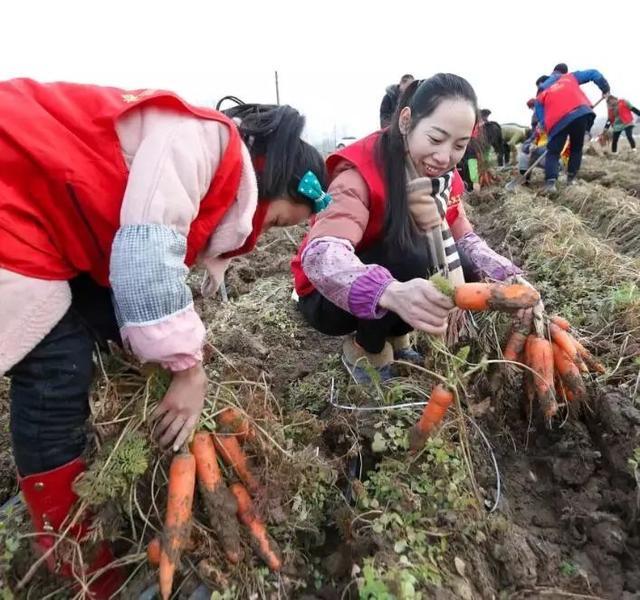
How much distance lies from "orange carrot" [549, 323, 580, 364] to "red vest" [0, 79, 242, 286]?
1304 mm

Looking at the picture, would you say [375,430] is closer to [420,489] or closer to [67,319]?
[420,489]

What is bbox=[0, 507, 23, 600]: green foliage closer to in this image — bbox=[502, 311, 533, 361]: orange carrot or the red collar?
the red collar

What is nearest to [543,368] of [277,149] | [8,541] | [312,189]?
[312,189]

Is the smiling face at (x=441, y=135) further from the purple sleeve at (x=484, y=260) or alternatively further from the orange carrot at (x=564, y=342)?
the orange carrot at (x=564, y=342)

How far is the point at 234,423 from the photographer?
151 centimetres

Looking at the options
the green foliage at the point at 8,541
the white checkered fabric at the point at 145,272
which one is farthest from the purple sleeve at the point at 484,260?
the green foliage at the point at 8,541

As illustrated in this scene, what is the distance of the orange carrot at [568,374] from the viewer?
5.98ft

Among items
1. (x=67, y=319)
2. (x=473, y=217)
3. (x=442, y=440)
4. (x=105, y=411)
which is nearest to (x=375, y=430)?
(x=442, y=440)

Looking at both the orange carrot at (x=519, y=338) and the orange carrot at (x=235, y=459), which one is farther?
the orange carrot at (x=519, y=338)

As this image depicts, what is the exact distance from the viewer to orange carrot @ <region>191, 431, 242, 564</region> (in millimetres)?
1331

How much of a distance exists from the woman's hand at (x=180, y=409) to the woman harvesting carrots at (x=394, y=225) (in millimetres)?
552

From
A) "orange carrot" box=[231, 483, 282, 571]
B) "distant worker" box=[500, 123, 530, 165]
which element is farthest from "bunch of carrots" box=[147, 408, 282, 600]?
"distant worker" box=[500, 123, 530, 165]

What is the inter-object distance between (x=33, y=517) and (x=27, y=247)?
28.9 inches

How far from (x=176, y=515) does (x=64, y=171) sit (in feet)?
2.85
